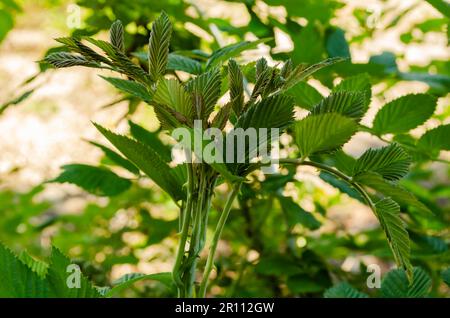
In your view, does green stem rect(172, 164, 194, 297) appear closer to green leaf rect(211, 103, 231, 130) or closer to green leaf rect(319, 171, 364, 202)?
green leaf rect(211, 103, 231, 130)

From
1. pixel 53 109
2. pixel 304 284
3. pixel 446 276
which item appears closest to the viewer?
pixel 446 276

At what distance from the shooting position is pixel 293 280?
2.75ft

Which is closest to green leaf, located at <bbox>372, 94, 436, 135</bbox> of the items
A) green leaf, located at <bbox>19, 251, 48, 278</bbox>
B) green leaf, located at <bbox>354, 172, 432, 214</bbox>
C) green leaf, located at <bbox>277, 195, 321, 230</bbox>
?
green leaf, located at <bbox>277, 195, 321, 230</bbox>

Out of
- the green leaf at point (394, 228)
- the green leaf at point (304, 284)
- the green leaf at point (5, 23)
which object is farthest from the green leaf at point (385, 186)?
the green leaf at point (5, 23)

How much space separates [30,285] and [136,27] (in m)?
0.66

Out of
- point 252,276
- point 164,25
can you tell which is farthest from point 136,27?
point 164,25

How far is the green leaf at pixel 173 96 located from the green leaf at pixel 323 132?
0.21ft

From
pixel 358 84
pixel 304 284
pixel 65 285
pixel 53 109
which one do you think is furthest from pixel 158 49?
pixel 53 109

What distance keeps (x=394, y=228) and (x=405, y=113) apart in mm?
272

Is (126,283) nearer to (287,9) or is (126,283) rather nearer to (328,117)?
(328,117)

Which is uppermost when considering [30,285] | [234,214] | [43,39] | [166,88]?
[43,39]

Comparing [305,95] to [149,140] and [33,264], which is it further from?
[33,264]

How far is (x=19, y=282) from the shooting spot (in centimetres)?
33

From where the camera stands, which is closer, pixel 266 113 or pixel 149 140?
pixel 266 113
